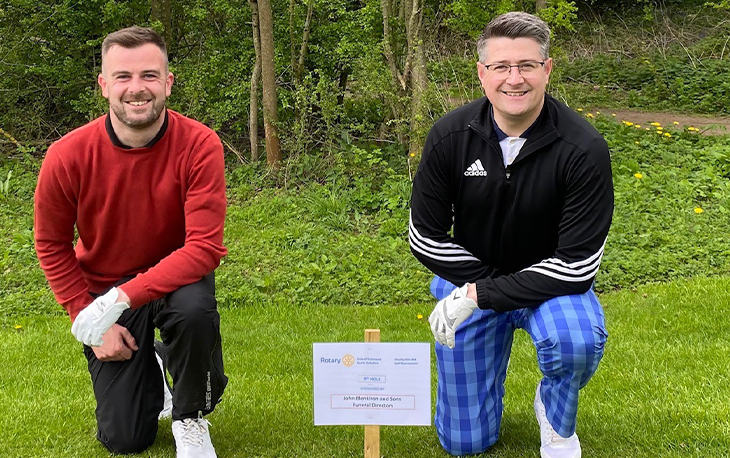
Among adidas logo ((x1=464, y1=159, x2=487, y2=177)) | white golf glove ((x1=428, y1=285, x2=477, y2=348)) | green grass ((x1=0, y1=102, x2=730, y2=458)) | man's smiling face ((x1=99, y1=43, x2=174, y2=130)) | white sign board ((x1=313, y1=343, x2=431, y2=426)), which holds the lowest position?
green grass ((x1=0, y1=102, x2=730, y2=458))

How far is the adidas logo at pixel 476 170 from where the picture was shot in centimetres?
286

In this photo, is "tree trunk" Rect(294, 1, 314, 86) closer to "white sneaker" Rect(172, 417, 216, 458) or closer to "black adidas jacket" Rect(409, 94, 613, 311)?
"black adidas jacket" Rect(409, 94, 613, 311)

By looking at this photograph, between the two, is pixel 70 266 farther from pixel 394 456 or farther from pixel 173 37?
pixel 173 37

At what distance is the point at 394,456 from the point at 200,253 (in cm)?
107

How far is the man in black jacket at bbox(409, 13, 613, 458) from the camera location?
2760 millimetres

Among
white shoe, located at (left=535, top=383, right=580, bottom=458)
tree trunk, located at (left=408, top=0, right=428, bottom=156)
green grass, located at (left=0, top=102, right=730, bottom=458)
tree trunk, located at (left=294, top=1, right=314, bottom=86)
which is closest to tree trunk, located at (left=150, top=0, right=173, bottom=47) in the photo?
tree trunk, located at (left=294, top=1, right=314, bottom=86)

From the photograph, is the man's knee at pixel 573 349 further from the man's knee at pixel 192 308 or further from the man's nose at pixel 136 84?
the man's nose at pixel 136 84

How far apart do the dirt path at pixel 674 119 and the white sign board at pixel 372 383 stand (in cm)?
644

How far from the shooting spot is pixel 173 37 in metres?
8.53

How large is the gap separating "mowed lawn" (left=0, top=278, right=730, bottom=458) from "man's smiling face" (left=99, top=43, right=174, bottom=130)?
50.7 inches

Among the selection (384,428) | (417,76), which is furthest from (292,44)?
(384,428)

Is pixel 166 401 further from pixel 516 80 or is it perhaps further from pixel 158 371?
pixel 516 80

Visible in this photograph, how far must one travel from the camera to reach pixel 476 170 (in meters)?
2.87

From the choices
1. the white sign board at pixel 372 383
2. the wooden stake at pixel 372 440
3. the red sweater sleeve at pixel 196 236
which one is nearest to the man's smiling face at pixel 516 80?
the white sign board at pixel 372 383
